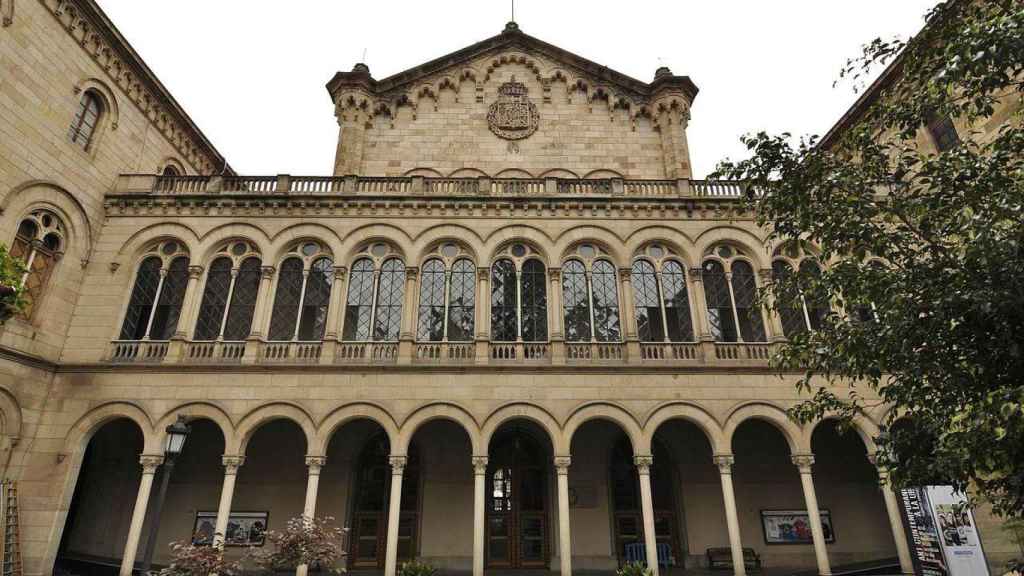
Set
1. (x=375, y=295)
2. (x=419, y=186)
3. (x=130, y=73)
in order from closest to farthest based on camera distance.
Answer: (x=375, y=295)
(x=419, y=186)
(x=130, y=73)

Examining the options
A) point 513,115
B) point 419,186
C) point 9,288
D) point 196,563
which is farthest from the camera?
point 513,115

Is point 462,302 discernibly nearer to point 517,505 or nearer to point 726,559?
point 517,505

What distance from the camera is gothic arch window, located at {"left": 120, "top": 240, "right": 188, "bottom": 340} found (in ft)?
52.6

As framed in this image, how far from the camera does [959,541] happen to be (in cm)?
1134

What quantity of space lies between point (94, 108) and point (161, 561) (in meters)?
14.1

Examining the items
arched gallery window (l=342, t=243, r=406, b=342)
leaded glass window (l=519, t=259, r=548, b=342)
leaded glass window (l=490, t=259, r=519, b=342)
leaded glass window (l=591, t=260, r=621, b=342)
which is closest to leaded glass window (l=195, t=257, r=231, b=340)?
arched gallery window (l=342, t=243, r=406, b=342)

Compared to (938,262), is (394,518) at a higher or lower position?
lower

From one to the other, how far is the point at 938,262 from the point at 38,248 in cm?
2004

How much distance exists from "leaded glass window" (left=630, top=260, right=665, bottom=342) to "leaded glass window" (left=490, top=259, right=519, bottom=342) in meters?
3.70

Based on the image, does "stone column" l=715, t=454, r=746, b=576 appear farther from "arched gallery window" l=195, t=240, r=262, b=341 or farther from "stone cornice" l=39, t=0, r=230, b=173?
"stone cornice" l=39, t=0, r=230, b=173

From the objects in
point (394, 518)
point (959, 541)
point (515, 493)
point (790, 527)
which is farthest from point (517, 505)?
point (959, 541)

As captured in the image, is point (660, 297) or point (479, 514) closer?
point (479, 514)

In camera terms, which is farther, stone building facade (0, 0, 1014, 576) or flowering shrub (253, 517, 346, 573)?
stone building facade (0, 0, 1014, 576)

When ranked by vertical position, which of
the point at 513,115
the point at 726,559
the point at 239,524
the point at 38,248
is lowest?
the point at 726,559
